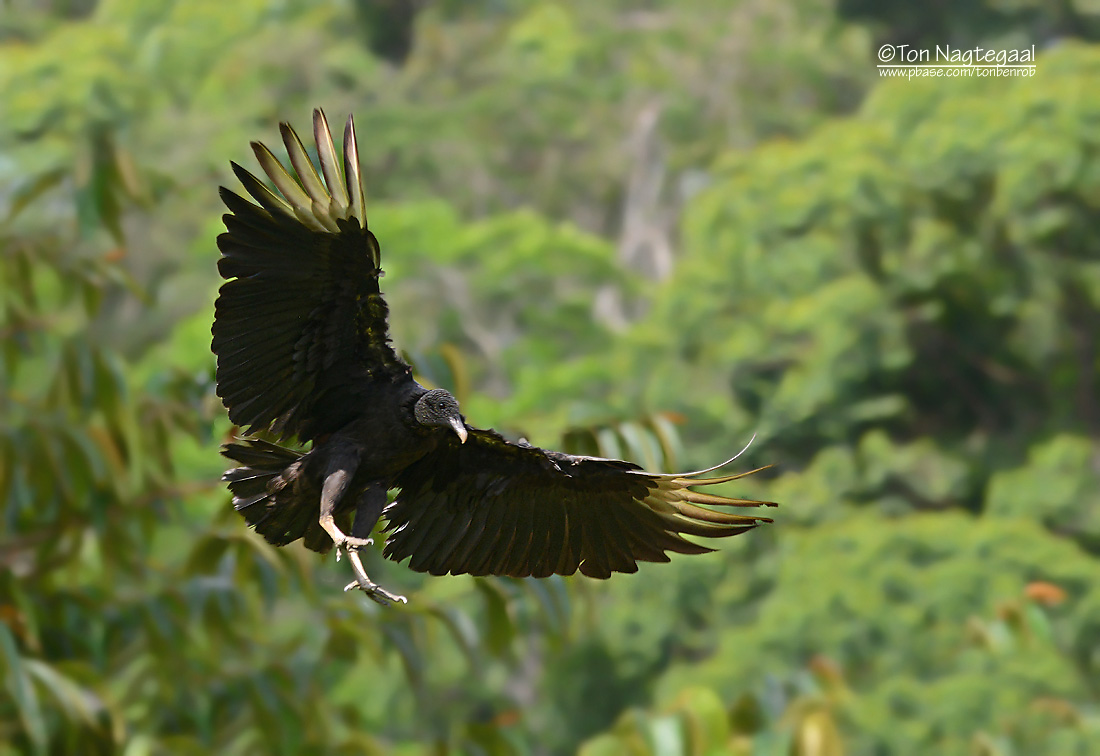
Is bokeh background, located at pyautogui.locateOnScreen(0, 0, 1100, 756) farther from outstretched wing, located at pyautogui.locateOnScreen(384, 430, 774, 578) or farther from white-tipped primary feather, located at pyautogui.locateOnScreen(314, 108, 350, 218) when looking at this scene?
white-tipped primary feather, located at pyautogui.locateOnScreen(314, 108, 350, 218)

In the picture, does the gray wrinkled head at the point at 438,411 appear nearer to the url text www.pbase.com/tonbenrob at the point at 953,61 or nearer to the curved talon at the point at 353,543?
the curved talon at the point at 353,543

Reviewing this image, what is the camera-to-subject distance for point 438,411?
3297mm

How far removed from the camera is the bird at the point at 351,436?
3.35 meters

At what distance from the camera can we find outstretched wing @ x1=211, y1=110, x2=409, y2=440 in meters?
3.35

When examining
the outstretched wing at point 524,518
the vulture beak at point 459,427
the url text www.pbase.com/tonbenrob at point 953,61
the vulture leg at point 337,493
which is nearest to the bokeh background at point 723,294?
the url text www.pbase.com/tonbenrob at point 953,61

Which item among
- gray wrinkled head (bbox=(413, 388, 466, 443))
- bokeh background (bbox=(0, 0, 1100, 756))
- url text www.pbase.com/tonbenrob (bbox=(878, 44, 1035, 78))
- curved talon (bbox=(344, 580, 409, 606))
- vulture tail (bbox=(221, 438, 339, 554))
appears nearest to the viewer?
curved talon (bbox=(344, 580, 409, 606))

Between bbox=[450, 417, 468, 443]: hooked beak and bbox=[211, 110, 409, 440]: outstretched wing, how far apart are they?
23 cm

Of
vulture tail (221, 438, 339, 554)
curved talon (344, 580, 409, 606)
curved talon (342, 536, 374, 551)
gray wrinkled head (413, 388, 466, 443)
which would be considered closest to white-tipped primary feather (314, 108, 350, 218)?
gray wrinkled head (413, 388, 466, 443)

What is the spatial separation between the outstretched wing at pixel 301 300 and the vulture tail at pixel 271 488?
66 mm

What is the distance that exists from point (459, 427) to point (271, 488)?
0.48 meters

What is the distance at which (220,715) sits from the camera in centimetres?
542

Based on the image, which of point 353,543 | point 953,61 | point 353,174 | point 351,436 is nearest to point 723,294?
point 953,61

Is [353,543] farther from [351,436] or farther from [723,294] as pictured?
[723,294]

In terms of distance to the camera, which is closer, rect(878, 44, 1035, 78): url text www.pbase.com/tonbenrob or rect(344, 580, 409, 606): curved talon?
rect(344, 580, 409, 606): curved talon
